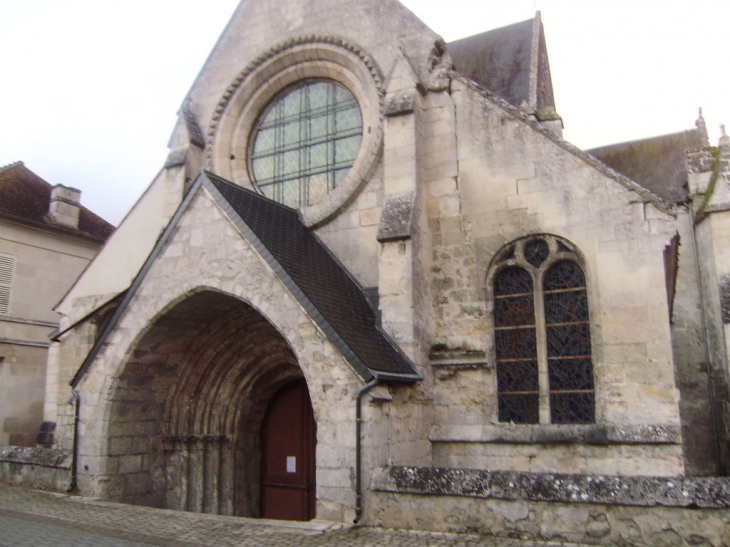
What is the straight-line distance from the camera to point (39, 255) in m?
18.4

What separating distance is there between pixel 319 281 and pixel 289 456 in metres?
3.57

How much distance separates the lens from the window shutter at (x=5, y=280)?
17.4 meters

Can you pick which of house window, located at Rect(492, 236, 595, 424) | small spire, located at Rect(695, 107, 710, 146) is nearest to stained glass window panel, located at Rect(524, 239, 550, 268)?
house window, located at Rect(492, 236, 595, 424)

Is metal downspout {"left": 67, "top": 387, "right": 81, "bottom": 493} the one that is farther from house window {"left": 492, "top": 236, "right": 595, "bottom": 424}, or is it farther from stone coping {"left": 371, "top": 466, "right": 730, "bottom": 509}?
house window {"left": 492, "top": 236, "right": 595, "bottom": 424}

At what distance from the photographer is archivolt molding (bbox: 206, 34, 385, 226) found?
1129cm

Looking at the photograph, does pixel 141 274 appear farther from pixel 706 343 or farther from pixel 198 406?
pixel 706 343

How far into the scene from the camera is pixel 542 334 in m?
9.49

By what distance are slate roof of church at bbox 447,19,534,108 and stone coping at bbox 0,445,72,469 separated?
9802 mm

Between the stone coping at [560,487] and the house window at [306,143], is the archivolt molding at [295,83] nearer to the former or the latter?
the house window at [306,143]

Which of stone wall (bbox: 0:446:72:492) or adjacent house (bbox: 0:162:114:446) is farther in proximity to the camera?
adjacent house (bbox: 0:162:114:446)

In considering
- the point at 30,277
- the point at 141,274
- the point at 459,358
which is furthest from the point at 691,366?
the point at 30,277

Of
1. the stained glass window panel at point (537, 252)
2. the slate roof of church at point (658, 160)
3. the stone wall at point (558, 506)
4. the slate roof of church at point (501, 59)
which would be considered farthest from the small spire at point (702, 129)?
the stone wall at point (558, 506)

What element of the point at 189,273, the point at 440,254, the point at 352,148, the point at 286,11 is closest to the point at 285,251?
the point at 189,273

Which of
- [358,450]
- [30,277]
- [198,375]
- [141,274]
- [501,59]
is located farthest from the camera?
[30,277]
